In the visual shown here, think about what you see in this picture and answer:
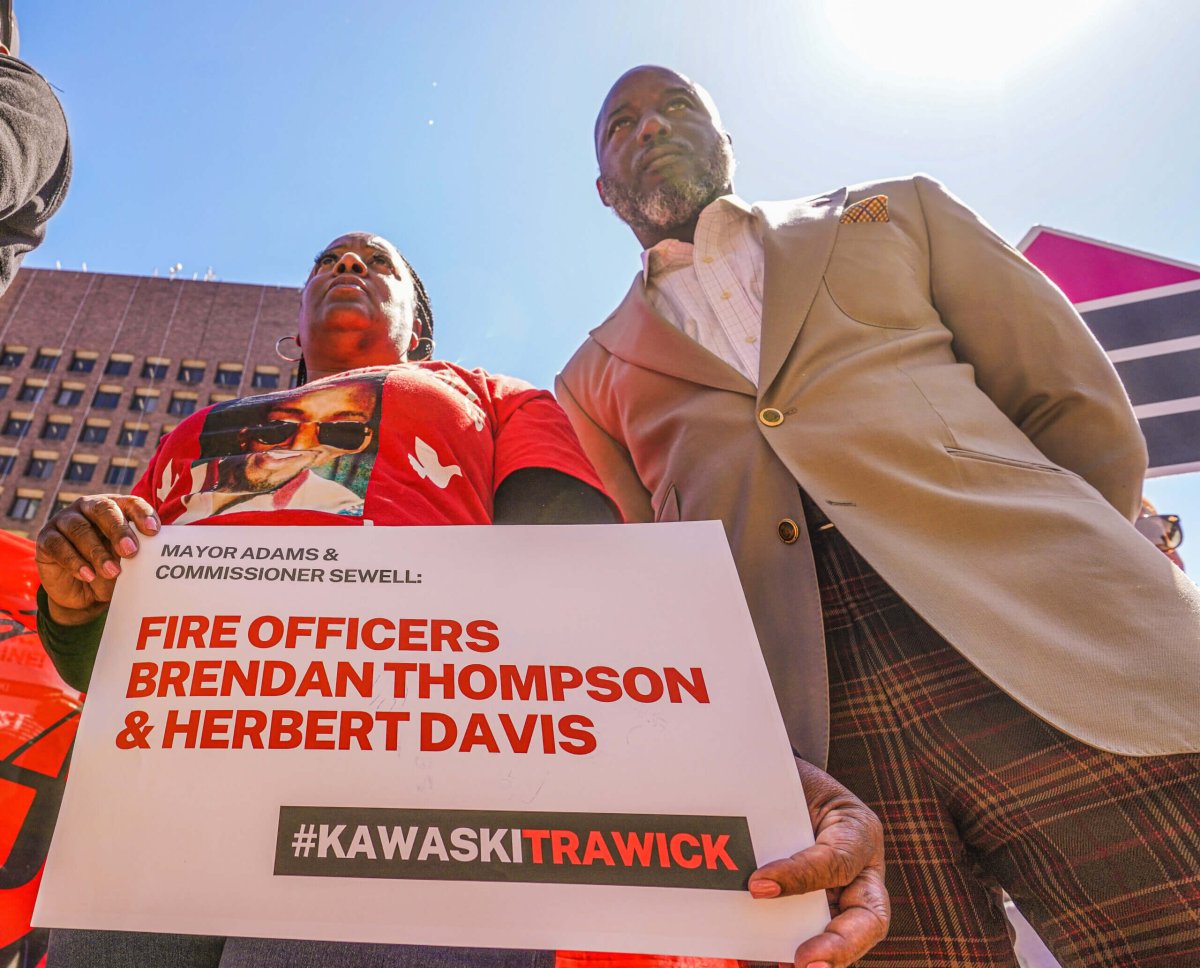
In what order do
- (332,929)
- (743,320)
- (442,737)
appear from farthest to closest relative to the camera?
(743,320)
(442,737)
(332,929)

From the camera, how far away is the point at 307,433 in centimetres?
158

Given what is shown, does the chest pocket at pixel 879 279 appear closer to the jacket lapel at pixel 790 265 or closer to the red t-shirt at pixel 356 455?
the jacket lapel at pixel 790 265

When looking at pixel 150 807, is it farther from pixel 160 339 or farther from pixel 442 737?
pixel 160 339

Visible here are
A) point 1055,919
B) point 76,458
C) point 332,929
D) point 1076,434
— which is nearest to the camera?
point 332,929

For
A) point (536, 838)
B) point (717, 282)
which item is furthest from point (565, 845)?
point (717, 282)

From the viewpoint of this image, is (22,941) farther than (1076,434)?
Yes

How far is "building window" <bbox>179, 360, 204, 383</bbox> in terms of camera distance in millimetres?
35094

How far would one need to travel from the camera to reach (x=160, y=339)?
35406 millimetres

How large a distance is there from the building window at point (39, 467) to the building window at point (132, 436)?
294 centimetres

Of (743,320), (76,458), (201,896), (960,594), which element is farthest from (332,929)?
(76,458)

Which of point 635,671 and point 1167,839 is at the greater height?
point 635,671

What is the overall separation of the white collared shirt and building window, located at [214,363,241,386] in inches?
1481

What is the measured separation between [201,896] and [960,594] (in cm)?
125

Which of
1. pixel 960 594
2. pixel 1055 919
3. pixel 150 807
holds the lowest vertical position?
pixel 1055 919
